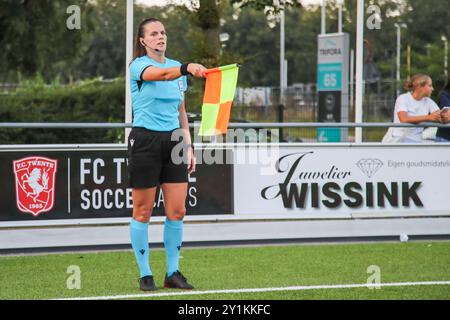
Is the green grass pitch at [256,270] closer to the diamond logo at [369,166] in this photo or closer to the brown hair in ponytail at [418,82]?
the diamond logo at [369,166]

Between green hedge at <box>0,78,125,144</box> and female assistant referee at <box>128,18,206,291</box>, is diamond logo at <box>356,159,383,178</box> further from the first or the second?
green hedge at <box>0,78,125,144</box>

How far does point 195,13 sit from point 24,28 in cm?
1241

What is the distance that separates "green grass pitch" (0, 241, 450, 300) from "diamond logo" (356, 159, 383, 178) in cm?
86

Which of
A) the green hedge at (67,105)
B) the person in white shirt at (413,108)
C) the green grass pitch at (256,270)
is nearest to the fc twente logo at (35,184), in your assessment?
the green grass pitch at (256,270)

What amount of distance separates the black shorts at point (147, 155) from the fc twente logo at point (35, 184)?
9.74 ft

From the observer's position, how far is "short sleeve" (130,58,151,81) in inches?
280

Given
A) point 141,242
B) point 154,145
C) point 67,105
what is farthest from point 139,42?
point 67,105

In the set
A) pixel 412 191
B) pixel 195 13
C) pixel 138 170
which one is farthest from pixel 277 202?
pixel 195 13

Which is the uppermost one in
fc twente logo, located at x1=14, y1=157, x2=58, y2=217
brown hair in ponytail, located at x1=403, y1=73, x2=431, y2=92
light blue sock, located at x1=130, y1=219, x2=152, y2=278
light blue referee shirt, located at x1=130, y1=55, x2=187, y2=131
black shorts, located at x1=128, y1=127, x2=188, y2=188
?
brown hair in ponytail, located at x1=403, y1=73, x2=431, y2=92

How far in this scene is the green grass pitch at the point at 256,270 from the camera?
738cm

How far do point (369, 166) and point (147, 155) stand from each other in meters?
4.39

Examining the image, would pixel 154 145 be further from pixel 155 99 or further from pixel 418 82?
pixel 418 82

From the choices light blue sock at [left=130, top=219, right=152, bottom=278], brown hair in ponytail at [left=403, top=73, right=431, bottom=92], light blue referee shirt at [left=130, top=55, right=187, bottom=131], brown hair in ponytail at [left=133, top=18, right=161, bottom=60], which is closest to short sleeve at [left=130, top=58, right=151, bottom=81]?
light blue referee shirt at [left=130, top=55, right=187, bottom=131]

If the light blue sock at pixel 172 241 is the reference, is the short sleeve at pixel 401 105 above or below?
above
